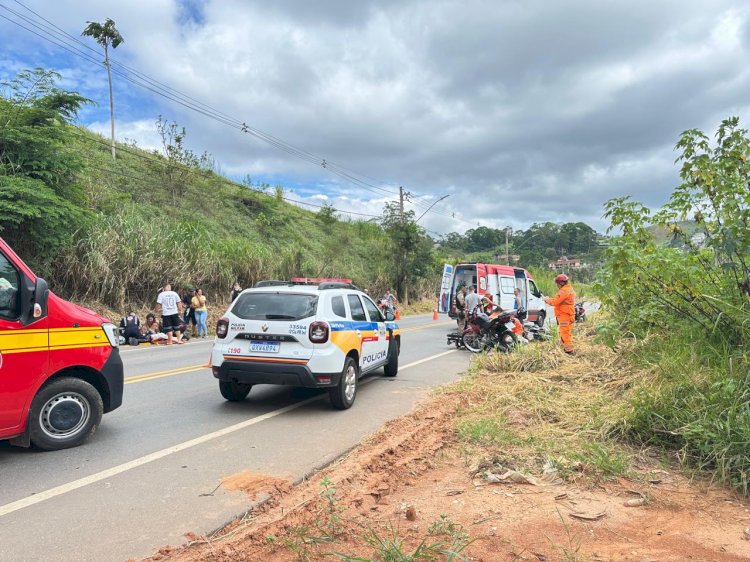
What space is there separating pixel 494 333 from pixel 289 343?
6.97m

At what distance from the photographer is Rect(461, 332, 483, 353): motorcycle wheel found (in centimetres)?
1286

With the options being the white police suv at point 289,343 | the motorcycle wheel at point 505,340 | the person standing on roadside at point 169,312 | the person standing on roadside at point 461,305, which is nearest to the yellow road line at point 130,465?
the white police suv at point 289,343

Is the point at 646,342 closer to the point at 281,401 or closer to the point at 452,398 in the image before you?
the point at 452,398

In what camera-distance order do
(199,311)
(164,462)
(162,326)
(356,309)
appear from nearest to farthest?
(164,462)
(356,309)
(162,326)
(199,311)

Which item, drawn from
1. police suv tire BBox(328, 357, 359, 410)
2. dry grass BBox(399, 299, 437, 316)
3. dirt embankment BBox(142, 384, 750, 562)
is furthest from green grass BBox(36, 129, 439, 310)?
dirt embankment BBox(142, 384, 750, 562)

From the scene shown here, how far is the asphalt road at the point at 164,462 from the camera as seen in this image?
11.4 ft

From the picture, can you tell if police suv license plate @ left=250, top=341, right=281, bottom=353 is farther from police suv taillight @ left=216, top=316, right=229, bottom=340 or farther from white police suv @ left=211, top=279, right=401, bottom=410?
police suv taillight @ left=216, top=316, right=229, bottom=340

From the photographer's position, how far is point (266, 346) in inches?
264

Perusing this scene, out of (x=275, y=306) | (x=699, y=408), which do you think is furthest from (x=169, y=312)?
(x=699, y=408)

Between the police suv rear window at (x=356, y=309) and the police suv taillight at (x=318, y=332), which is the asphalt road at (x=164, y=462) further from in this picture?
the police suv rear window at (x=356, y=309)

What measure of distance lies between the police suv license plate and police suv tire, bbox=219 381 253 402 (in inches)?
30.5

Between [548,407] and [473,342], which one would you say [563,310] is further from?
[548,407]

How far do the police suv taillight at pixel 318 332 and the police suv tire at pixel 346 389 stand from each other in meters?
0.57

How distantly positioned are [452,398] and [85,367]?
4.63m
